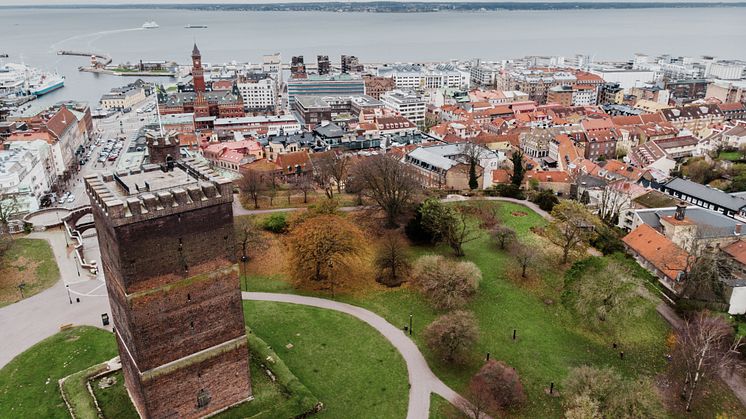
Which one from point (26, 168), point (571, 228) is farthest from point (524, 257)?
point (26, 168)

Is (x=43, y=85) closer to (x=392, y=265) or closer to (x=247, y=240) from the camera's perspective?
(x=247, y=240)

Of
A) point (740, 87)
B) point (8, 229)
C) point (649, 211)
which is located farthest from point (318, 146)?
point (740, 87)

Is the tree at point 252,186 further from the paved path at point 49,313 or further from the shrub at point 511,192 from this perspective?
the shrub at point 511,192

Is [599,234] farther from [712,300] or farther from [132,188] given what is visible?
[132,188]

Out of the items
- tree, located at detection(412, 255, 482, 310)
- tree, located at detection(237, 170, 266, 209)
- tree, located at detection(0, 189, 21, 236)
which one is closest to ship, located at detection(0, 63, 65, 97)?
tree, located at detection(0, 189, 21, 236)

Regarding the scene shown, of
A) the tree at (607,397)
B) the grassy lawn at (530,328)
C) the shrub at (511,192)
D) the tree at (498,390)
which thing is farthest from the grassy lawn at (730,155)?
the tree at (498,390)
